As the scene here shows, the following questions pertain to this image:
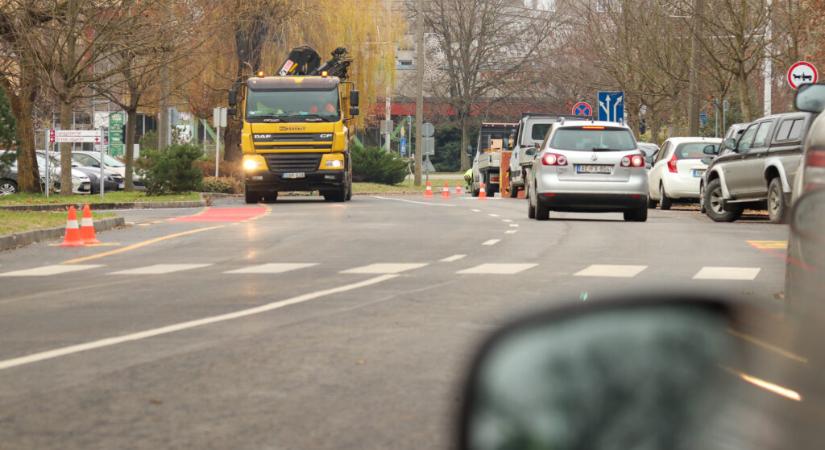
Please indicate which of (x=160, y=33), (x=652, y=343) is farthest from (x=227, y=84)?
(x=652, y=343)

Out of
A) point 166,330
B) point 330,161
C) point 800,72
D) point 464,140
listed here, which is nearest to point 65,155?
point 330,161

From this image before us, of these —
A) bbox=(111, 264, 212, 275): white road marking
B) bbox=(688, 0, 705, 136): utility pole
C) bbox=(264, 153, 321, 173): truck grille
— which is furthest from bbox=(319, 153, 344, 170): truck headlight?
bbox=(111, 264, 212, 275): white road marking

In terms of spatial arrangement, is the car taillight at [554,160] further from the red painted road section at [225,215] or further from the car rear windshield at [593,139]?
the red painted road section at [225,215]

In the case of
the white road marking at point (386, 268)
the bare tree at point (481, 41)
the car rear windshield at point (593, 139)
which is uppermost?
the bare tree at point (481, 41)

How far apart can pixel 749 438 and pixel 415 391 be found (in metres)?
4.90

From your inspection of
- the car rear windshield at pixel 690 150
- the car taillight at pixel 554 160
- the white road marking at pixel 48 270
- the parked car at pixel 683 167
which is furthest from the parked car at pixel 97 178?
the white road marking at pixel 48 270

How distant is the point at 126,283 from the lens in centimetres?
1280

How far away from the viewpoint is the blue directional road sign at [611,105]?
41438 millimetres

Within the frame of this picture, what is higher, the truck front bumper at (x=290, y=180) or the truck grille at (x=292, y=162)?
the truck grille at (x=292, y=162)

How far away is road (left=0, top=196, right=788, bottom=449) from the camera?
225 inches

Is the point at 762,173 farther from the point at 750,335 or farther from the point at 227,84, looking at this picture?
the point at 227,84

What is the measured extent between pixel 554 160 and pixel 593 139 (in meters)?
0.85

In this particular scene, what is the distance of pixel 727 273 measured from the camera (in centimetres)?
1341

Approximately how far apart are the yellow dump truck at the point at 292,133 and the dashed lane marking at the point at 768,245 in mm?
18008
